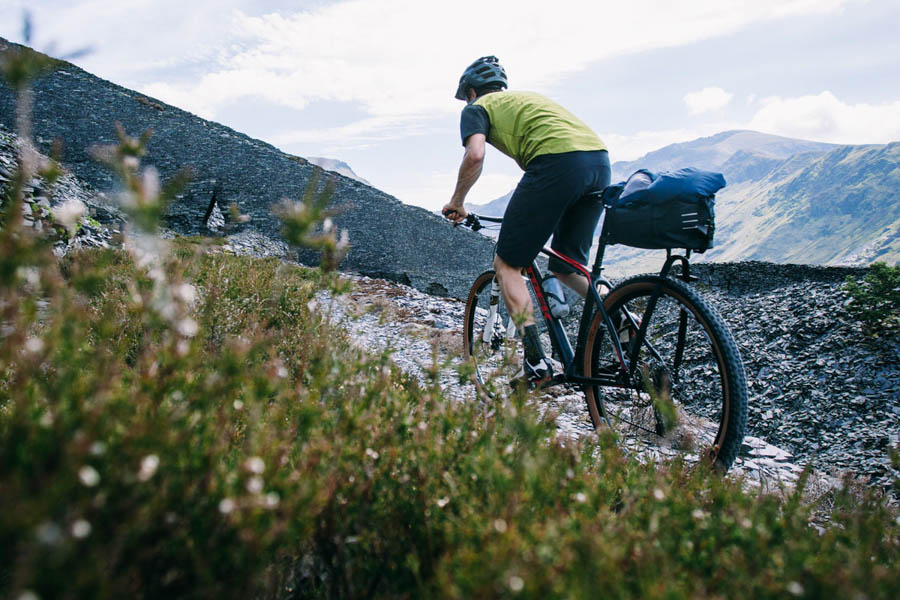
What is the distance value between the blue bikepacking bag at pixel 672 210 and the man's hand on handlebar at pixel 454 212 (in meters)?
1.45

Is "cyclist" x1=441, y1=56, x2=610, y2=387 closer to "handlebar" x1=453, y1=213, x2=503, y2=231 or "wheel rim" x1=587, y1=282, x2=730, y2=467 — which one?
"handlebar" x1=453, y1=213, x2=503, y2=231

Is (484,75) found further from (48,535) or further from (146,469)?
(48,535)

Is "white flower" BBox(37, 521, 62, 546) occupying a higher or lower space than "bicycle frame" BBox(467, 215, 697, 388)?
lower

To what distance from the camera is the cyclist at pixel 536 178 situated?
3.28 metres

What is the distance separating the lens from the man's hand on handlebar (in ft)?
13.1

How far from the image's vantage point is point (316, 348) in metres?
2.06

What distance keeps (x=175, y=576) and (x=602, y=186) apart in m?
3.18

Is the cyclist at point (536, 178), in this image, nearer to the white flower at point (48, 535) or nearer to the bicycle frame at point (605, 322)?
the bicycle frame at point (605, 322)

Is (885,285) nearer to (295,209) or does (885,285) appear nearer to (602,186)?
(602,186)

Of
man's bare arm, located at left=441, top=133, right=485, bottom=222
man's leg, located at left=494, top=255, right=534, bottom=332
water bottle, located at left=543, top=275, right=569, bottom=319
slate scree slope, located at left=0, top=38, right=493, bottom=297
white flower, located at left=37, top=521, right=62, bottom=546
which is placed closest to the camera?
white flower, located at left=37, top=521, right=62, bottom=546

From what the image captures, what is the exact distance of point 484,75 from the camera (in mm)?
3809

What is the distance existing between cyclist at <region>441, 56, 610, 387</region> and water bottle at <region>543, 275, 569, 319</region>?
8 cm

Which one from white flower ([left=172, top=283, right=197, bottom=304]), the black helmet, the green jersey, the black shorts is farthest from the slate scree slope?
white flower ([left=172, top=283, right=197, bottom=304])

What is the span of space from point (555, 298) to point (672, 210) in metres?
1.23
